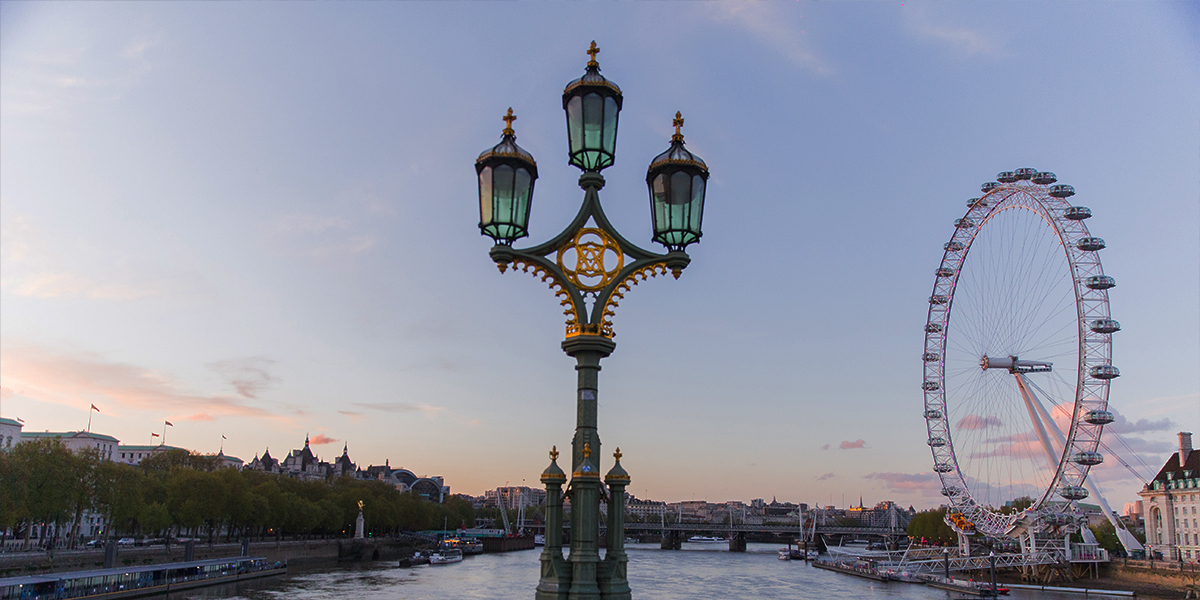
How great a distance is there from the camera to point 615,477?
756 cm

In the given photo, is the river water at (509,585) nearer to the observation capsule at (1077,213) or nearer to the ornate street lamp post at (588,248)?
the observation capsule at (1077,213)

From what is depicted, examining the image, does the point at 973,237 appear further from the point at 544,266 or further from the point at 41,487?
the point at 41,487

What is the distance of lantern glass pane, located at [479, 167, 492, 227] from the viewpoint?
7.82 m

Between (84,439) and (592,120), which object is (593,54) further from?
(84,439)

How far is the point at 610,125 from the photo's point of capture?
8.01 metres

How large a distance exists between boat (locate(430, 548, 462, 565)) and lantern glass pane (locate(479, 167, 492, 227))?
96490mm

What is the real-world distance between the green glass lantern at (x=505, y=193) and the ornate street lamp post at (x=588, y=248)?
0.4 inches

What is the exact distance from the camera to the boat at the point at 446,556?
9731 cm

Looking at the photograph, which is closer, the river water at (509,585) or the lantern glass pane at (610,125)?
the lantern glass pane at (610,125)

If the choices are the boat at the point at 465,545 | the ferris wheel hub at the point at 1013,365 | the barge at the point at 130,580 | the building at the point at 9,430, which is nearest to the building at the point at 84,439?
the building at the point at 9,430

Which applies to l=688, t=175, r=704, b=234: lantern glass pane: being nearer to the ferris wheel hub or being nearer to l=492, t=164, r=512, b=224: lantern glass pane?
l=492, t=164, r=512, b=224: lantern glass pane

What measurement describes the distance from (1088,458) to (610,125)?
6189 cm

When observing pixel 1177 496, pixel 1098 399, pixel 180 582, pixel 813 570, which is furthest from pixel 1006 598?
pixel 180 582

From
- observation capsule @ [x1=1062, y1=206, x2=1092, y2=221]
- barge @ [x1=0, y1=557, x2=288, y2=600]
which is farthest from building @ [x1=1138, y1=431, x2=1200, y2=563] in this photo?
barge @ [x1=0, y1=557, x2=288, y2=600]
